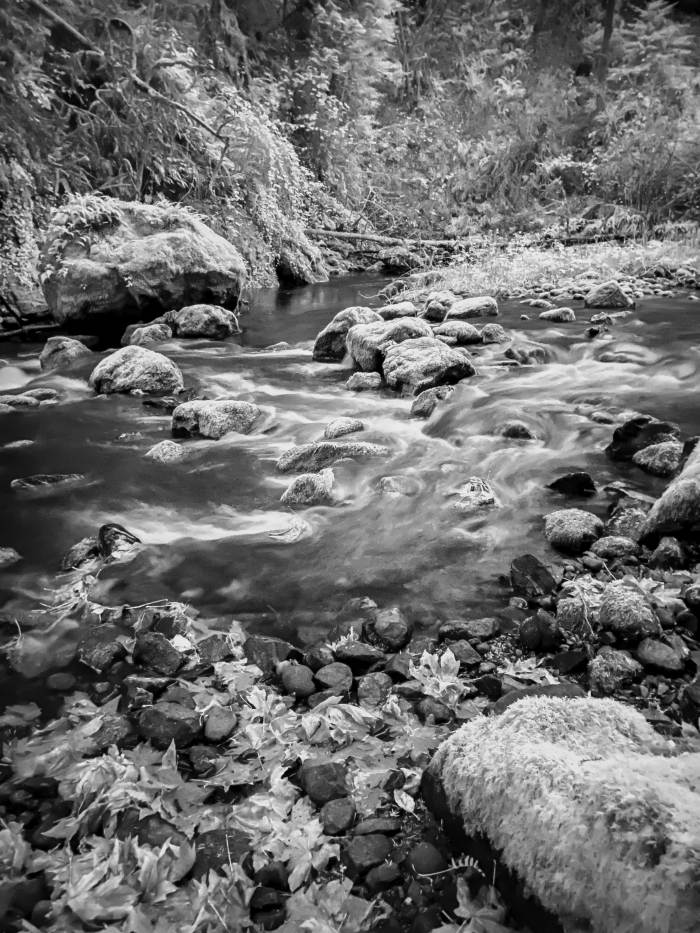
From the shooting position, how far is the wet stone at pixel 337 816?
1805 mm

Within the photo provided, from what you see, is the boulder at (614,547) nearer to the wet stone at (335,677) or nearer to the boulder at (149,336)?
the wet stone at (335,677)

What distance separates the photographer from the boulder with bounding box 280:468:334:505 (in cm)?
428

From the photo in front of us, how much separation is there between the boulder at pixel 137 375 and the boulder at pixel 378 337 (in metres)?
2.15

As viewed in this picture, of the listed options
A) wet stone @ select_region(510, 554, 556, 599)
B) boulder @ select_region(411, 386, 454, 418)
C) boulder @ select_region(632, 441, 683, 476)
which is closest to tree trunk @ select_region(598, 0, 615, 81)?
boulder @ select_region(411, 386, 454, 418)

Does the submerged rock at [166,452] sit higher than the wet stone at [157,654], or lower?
lower

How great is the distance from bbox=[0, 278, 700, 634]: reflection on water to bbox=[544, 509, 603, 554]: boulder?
12cm

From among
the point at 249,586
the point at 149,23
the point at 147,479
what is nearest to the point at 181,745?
the point at 249,586

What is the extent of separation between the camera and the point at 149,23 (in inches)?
493

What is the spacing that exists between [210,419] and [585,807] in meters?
4.78

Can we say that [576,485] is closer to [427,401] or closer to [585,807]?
[427,401]

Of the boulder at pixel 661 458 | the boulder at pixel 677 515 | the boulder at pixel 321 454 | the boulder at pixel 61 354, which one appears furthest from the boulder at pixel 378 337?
the boulder at pixel 677 515

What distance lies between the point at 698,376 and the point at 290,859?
21.2ft

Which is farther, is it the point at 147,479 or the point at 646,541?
the point at 147,479

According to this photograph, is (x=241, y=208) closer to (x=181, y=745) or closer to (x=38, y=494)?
(x=38, y=494)
